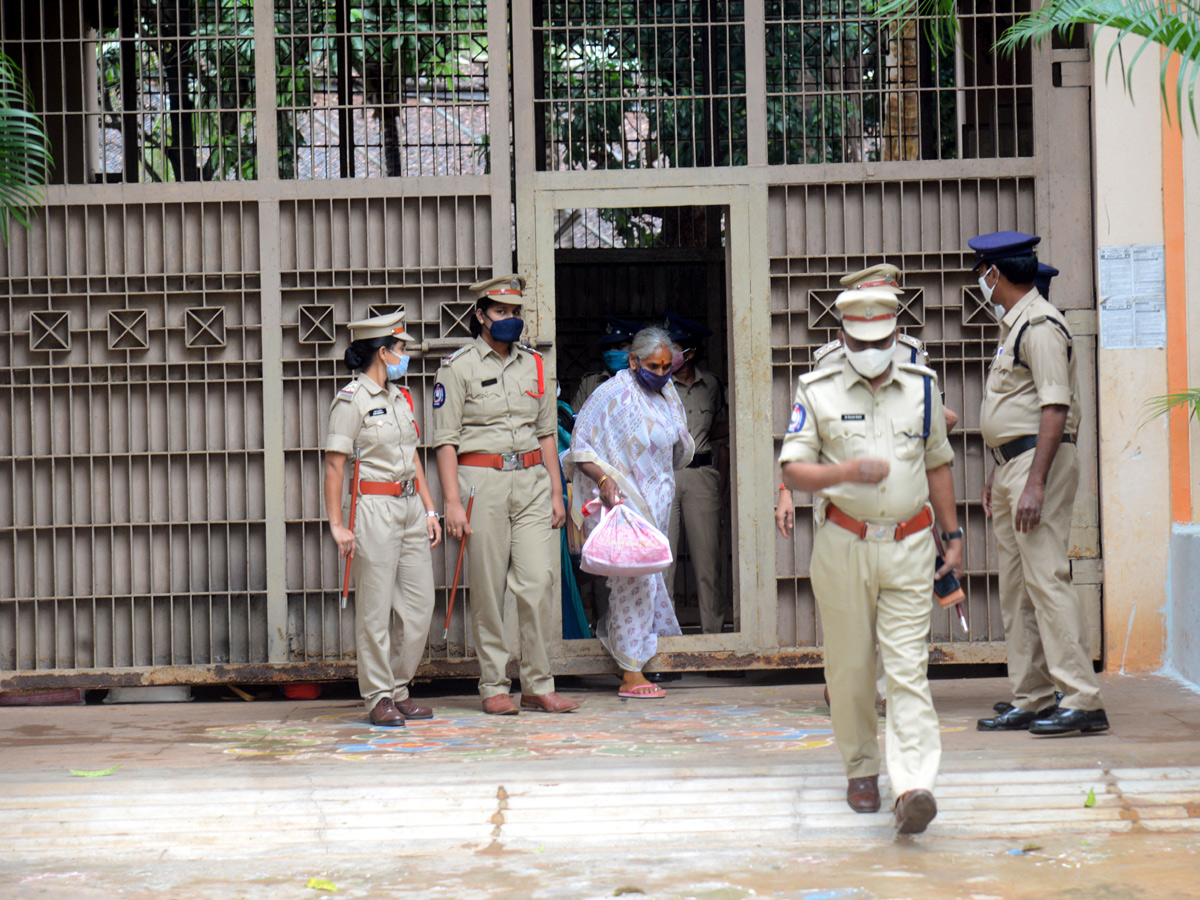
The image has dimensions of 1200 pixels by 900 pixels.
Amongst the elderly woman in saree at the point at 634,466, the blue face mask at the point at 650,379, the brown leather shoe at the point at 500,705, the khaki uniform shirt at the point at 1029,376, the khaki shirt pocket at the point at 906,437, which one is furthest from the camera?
the blue face mask at the point at 650,379

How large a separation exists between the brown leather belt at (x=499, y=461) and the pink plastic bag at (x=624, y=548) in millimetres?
493

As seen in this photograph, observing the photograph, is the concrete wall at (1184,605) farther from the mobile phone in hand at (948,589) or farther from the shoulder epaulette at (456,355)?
the shoulder epaulette at (456,355)

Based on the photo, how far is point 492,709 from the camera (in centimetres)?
572

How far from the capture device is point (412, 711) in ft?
18.6

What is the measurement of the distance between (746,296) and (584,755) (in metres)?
2.54

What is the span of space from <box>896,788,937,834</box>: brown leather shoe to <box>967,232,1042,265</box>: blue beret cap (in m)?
2.29

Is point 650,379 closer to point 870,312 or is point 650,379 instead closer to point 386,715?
point 386,715

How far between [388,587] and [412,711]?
23.8 inches

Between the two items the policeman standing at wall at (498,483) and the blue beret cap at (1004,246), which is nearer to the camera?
→ the blue beret cap at (1004,246)

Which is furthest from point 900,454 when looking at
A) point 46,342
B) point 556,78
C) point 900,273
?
point 46,342

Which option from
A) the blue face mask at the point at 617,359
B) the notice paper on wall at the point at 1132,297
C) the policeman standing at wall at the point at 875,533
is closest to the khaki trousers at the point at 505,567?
the blue face mask at the point at 617,359

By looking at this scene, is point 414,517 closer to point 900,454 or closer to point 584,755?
point 584,755

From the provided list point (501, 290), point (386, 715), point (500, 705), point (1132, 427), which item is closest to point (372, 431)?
point (501, 290)

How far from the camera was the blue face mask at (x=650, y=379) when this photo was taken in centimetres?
639
